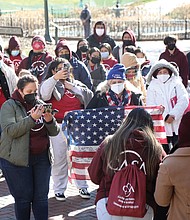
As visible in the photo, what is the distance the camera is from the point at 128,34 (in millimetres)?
11812

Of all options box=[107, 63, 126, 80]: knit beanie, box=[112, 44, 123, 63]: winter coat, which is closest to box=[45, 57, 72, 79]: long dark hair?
box=[107, 63, 126, 80]: knit beanie

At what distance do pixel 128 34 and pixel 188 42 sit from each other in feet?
50.1

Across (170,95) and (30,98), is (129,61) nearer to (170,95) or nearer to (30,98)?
(170,95)

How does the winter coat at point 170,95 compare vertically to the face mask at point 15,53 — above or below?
below

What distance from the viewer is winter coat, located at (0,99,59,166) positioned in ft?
20.9

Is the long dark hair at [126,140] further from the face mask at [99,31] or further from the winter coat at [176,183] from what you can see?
the face mask at [99,31]

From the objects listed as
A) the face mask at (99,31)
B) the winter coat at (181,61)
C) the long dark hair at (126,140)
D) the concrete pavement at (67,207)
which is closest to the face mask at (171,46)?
the winter coat at (181,61)

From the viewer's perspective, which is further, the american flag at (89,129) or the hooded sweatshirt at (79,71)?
the hooded sweatshirt at (79,71)

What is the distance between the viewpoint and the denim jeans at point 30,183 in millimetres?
6520

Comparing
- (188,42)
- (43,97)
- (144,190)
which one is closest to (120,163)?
(144,190)

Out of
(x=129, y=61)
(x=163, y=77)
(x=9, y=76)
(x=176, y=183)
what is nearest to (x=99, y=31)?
(x=129, y=61)

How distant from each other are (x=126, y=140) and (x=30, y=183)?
5.05 ft

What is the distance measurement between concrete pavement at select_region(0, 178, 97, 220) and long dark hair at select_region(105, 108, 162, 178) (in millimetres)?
2305

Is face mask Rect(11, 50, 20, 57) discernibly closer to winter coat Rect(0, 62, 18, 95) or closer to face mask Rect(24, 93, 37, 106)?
winter coat Rect(0, 62, 18, 95)
